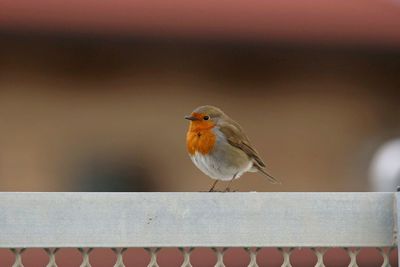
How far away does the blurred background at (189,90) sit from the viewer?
6.04 metres

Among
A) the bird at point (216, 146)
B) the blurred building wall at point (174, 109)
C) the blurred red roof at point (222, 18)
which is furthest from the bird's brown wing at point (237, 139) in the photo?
the blurred building wall at point (174, 109)

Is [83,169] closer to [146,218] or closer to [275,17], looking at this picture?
[275,17]

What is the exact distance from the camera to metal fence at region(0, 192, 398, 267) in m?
1.75

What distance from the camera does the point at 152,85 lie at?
695cm

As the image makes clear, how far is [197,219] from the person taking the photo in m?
1.78

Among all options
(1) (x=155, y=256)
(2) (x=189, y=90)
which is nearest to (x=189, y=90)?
(2) (x=189, y=90)

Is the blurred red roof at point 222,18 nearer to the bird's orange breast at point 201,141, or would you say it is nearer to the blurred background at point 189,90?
the blurred background at point 189,90

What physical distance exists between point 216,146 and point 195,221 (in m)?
1.46

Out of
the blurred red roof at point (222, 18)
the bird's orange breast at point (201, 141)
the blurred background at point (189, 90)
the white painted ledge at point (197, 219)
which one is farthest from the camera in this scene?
the blurred background at point (189, 90)

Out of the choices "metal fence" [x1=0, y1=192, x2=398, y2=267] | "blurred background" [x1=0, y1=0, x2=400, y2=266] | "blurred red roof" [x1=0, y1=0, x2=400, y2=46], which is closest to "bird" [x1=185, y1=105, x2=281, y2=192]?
"metal fence" [x1=0, y1=192, x2=398, y2=267]

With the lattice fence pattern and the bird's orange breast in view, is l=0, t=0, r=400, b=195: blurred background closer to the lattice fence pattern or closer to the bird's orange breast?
the bird's orange breast

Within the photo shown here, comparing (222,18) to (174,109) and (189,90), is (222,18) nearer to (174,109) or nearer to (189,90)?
(189,90)

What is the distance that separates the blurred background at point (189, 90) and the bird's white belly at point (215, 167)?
2.76 m

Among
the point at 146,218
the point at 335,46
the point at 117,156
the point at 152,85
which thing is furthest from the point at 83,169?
the point at 146,218
